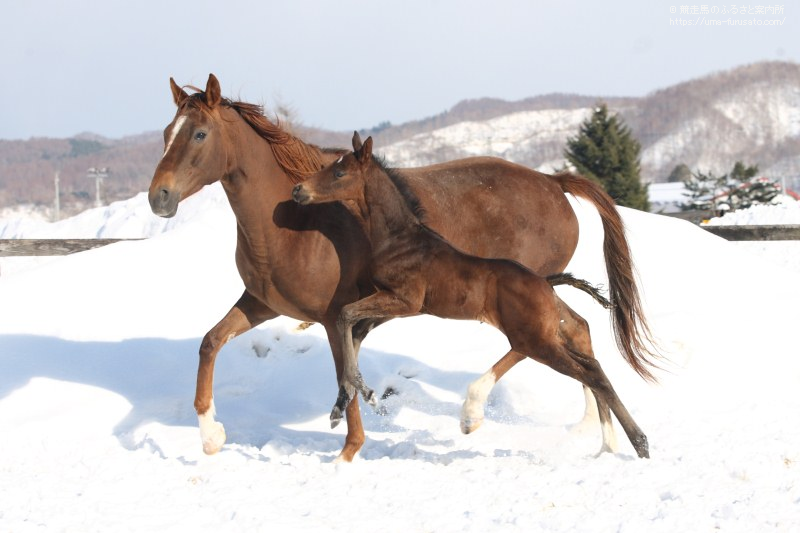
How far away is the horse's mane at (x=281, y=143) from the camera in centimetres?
540

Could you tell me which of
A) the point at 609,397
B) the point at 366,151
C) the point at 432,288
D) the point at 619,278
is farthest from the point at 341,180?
the point at 619,278

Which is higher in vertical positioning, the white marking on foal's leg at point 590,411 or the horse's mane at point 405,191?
the horse's mane at point 405,191

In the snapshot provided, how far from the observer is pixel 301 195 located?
507 cm

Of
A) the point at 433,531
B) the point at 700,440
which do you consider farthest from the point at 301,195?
the point at 700,440

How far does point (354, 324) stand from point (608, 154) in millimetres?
32178

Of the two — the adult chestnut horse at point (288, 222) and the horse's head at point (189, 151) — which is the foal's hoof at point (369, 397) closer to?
the adult chestnut horse at point (288, 222)

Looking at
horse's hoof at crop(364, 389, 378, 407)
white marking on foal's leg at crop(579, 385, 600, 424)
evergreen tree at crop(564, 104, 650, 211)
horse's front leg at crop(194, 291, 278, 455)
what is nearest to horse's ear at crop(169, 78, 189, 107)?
horse's front leg at crop(194, 291, 278, 455)

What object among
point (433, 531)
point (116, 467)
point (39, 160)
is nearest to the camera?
point (433, 531)

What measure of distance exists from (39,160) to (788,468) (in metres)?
201

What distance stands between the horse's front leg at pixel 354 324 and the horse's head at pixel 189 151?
3.79ft

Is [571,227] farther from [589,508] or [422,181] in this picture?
[589,508]

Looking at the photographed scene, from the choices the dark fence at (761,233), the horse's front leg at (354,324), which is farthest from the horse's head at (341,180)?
the dark fence at (761,233)

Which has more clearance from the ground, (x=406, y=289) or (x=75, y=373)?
(x=406, y=289)

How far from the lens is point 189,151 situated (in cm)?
489
